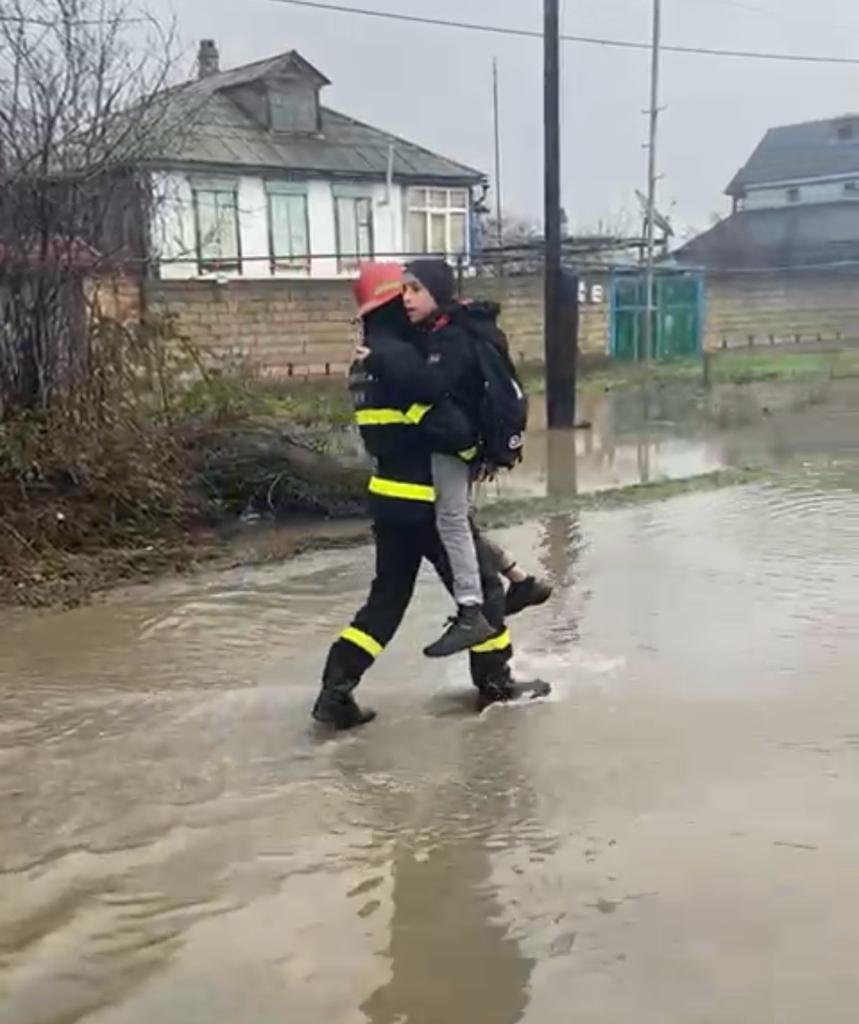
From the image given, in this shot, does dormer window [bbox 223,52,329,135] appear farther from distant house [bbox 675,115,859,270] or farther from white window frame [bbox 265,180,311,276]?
distant house [bbox 675,115,859,270]

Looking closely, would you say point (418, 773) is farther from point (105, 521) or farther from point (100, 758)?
point (105, 521)

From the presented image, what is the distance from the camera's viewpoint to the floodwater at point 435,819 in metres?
3.13

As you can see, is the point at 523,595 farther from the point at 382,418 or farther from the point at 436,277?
the point at 436,277

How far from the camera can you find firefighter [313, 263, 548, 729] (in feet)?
16.0

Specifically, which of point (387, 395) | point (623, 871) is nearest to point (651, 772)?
point (623, 871)

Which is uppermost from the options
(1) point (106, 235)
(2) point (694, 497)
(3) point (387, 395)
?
(1) point (106, 235)

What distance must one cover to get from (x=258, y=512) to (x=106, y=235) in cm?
210

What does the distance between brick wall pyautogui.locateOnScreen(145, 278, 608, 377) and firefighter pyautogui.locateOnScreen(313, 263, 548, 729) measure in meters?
13.9

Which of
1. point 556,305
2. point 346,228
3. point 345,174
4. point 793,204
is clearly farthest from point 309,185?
point 793,204

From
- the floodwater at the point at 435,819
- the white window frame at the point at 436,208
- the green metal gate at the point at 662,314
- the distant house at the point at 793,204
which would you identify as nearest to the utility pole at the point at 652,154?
the green metal gate at the point at 662,314

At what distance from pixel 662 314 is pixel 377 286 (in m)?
24.4

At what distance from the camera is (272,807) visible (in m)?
4.20

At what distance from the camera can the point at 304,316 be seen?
73.7 ft

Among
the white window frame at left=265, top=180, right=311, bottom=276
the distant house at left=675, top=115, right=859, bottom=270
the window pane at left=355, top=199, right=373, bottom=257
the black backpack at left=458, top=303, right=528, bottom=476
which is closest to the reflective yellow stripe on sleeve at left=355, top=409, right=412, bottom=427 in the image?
the black backpack at left=458, top=303, right=528, bottom=476
